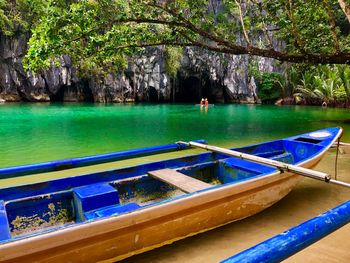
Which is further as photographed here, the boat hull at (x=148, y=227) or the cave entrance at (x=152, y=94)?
the cave entrance at (x=152, y=94)

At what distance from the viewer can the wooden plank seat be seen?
140 inches

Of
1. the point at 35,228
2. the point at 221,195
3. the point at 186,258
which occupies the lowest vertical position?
the point at 186,258

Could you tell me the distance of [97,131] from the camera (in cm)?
1138

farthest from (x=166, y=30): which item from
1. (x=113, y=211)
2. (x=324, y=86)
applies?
(x=324, y=86)

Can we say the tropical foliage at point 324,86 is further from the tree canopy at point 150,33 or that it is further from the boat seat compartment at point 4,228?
the boat seat compartment at point 4,228

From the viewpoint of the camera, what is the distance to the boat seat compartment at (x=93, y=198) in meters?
3.09

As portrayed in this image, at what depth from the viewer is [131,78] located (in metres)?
30.2

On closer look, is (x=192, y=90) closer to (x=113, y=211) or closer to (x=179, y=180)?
(x=179, y=180)

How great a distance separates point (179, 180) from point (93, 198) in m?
1.09

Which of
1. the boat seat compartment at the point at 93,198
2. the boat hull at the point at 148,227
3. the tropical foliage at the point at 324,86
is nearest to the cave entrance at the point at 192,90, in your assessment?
the tropical foliage at the point at 324,86

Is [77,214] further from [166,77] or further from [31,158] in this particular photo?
[166,77]

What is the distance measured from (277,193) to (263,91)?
27353 millimetres

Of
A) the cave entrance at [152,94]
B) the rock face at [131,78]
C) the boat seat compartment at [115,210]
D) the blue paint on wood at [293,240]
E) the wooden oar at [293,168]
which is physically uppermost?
the rock face at [131,78]

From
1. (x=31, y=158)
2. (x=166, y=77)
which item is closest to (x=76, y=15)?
(x=31, y=158)
